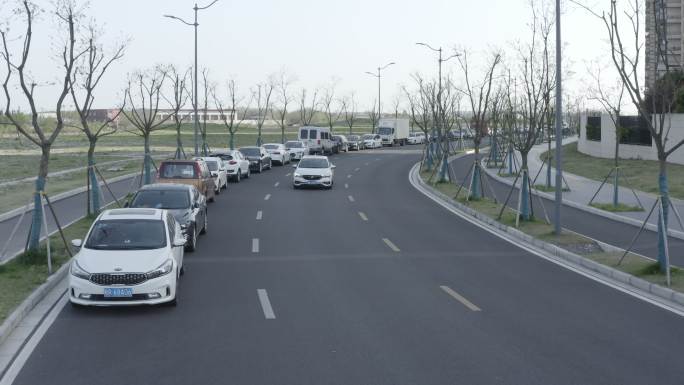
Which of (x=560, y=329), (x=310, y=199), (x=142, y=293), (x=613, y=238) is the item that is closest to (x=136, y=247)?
(x=142, y=293)

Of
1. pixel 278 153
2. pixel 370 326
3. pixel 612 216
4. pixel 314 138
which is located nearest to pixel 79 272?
pixel 370 326

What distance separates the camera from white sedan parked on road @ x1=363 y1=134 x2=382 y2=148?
80938mm

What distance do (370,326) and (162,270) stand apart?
11.2 ft

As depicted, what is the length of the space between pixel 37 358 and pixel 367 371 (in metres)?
4.01

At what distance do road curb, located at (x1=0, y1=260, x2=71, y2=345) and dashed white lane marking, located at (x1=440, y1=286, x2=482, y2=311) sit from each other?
678 centimetres

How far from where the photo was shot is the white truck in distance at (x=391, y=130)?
8744cm

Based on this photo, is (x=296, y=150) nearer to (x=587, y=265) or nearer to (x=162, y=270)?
(x=587, y=265)

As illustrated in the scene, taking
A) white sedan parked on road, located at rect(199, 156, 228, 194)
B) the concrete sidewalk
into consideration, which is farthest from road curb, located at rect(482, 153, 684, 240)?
white sedan parked on road, located at rect(199, 156, 228, 194)

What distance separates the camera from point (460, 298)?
520 inches

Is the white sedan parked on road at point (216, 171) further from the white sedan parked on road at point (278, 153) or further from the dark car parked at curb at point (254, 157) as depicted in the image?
the white sedan parked on road at point (278, 153)

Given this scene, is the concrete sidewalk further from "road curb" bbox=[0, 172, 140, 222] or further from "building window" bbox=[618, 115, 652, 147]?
"road curb" bbox=[0, 172, 140, 222]

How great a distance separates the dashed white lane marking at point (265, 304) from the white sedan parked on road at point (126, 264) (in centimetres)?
141

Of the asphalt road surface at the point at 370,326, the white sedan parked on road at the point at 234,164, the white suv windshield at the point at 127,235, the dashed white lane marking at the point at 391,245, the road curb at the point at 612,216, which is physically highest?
the white sedan parked on road at the point at 234,164

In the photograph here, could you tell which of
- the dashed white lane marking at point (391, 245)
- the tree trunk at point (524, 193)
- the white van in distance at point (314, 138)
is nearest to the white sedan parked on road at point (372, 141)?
the white van in distance at point (314, 138)
